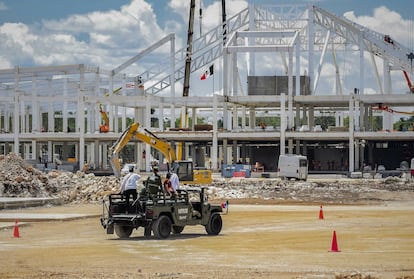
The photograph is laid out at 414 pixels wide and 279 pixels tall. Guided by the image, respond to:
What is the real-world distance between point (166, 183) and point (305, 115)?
270 ft

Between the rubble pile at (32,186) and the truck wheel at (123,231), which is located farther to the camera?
the rubble pile at (32,186)

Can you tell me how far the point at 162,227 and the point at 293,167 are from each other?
5066cm

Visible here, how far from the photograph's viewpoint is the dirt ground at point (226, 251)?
1741cm

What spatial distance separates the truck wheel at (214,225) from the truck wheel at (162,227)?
1.84 metres

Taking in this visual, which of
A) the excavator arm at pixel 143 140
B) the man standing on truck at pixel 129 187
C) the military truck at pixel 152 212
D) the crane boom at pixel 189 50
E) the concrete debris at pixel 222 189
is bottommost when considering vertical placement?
the concrete debris at pixel 222 189

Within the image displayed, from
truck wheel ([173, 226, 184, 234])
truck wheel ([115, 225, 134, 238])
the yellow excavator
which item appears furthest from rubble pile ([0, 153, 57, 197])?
truck wheel ([115, 225, 134, 238])

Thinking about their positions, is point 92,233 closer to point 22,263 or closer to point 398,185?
point 22,263

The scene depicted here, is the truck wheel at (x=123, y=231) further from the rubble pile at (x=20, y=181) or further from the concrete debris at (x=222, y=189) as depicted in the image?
the rubble pile at (x=20, y=181)

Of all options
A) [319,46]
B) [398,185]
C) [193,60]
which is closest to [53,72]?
[193,60]

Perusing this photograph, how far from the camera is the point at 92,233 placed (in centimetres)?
2762

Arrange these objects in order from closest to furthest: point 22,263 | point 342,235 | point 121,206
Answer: point 22,263, point 121,206, point 342,235

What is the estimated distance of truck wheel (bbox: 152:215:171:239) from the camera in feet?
78.7

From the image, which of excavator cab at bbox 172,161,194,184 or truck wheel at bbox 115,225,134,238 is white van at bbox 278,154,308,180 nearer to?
excavator cab at bbox 172,161,194,184

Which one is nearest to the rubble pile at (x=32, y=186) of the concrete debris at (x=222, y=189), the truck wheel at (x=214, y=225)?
the concrete debris at (x=222, y=189)
